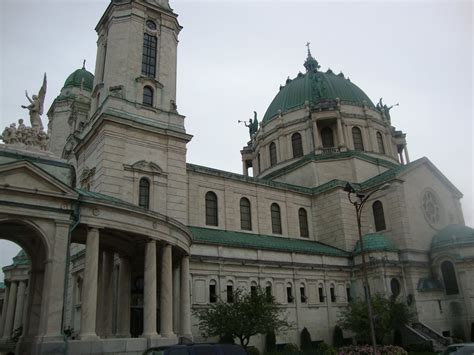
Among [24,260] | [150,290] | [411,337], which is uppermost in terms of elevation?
[24,260]

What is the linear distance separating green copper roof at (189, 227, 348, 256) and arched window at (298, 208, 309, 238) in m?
1.07

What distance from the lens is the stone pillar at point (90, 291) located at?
660 inches

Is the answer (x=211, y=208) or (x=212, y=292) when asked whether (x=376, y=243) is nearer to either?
(x=211, y=208)

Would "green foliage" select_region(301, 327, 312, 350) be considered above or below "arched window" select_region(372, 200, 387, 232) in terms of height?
below

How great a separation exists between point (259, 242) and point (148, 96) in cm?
1467

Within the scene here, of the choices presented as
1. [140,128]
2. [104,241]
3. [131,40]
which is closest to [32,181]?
[104,241]

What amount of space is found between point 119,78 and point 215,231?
14099 millimetres

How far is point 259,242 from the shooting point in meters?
35.7

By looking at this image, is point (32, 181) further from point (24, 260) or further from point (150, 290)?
point (24, 260)

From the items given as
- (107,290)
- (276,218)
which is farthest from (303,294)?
(107,290)

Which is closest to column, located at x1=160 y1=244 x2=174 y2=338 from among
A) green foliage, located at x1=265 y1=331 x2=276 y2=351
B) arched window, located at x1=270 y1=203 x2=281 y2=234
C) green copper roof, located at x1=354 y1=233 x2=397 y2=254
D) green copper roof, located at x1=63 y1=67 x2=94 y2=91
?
green foliage, located at x1=265 y1=331 x2=276 y2=351

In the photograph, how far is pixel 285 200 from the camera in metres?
43.2

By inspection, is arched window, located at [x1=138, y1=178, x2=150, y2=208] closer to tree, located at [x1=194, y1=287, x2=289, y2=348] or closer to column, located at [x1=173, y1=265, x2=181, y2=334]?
column, located at [x1=173, y1=265, x2=181, y2=334]

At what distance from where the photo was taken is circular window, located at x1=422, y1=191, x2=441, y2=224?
43.3 metres
